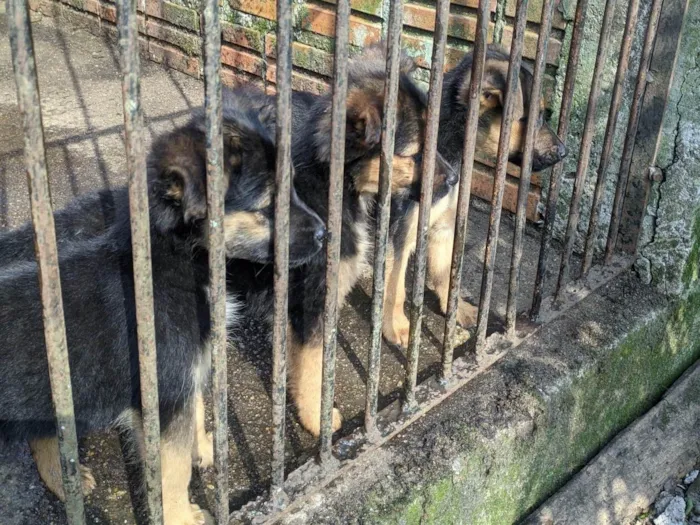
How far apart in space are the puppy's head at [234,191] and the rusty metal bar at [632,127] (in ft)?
5.35

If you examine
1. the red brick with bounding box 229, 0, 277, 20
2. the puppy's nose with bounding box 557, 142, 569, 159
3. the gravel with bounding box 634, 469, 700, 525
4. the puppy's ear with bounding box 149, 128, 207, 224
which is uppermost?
the puppy's ear with bounding box 149, 128, 207, 224

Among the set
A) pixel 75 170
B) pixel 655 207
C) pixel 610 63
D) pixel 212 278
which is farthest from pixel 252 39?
pixel 212 278

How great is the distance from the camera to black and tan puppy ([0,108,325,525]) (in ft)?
7.39

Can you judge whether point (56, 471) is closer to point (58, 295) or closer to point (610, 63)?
point (58, 295)

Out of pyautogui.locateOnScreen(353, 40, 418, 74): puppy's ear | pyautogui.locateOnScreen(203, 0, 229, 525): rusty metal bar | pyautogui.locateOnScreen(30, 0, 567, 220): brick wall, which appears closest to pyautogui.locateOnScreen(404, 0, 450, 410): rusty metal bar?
pyautogui.locateOnScreen(203, 0, 229, 525): rusty metal bar

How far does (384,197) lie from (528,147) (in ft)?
2.72

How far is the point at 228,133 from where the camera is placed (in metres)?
2.60

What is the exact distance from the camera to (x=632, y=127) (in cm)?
342

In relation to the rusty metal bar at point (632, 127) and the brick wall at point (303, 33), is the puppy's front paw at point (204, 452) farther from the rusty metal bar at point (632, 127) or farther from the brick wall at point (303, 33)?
the brick wall at point (303, 33)

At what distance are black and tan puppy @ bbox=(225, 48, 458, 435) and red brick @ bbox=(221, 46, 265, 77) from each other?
2649 millimetres

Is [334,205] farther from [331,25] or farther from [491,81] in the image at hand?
[331,25]

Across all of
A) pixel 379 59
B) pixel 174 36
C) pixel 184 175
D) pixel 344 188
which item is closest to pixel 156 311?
pixel 184 175

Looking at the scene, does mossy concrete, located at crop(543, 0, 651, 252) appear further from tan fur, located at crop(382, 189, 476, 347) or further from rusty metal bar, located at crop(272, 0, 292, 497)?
rusty metal bar, located at crop(272, 0, 292, 497)

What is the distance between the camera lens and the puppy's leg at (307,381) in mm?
2924
